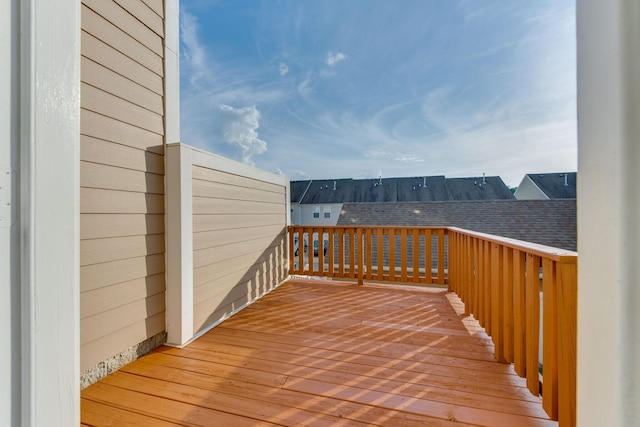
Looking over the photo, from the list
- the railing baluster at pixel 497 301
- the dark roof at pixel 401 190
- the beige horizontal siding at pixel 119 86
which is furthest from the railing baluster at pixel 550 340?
the dark roof at pixel 401 190

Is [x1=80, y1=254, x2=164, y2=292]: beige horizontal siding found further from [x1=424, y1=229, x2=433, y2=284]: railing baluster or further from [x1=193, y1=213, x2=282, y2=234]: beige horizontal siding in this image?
[x1=424, y1=229, x2=433, y2=284]: railing baluster

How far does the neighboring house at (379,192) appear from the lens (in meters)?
19.5

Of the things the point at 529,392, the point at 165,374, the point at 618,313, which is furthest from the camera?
the point at 165,374

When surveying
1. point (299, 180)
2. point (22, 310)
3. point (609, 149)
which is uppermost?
point (299, 180)

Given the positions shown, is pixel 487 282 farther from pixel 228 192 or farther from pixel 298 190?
pixel 298 190

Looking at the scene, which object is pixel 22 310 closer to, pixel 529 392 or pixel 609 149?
pixel 609 149

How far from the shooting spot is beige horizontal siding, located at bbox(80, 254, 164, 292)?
1.56 metres

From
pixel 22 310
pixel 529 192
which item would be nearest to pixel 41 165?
pixel 22 310

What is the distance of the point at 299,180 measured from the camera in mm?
23531

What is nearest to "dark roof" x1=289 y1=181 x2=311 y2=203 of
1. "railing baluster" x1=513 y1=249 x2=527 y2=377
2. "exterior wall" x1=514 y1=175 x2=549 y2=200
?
"exterior wall" x1=514 y1=175 x2=549 y2=200

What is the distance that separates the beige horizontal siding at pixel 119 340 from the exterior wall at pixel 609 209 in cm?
223

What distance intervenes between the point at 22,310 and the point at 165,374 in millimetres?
1394

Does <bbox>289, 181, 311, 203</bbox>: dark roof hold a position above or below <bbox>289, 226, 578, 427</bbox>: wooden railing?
above

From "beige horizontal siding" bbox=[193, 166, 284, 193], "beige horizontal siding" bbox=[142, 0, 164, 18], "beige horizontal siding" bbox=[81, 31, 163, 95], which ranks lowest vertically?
"beige horizontal siding" bbox=[193, 166, 284, 193]
